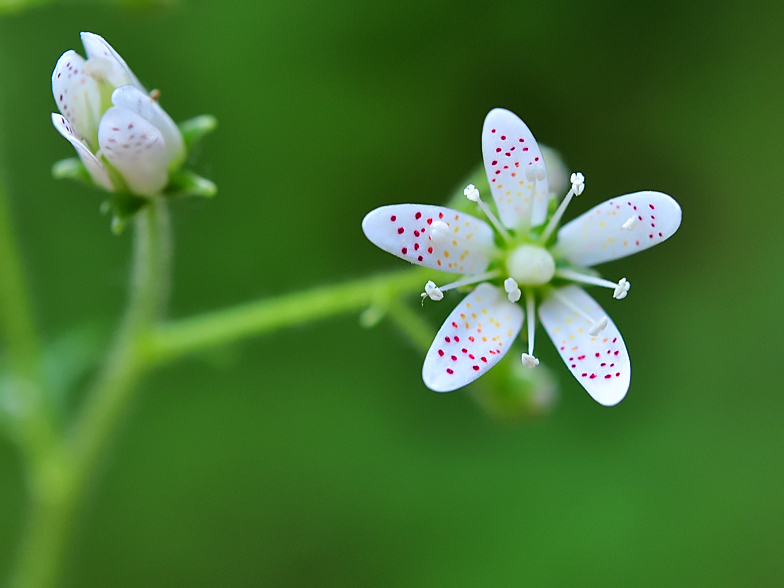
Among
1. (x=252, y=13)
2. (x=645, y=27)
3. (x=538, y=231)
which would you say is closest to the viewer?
(x=538, y=231)

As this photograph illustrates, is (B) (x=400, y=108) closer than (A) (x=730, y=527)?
No

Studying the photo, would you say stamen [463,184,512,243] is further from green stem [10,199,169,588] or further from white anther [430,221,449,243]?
green stem [10,199,169,588]

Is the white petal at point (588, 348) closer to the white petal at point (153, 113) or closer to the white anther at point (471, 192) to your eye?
the white anther at point (471, 192)

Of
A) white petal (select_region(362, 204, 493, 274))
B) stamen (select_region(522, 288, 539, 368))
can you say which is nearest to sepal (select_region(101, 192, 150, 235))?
white petal (select_region(362, 204, 493, 274))

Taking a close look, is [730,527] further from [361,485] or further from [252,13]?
[252,13]

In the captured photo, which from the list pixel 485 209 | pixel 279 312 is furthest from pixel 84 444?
pixel 485 209

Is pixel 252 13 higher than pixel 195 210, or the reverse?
pixel 252 13

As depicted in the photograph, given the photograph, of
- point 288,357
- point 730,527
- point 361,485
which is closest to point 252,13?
point 288,357
